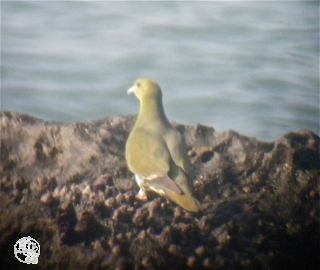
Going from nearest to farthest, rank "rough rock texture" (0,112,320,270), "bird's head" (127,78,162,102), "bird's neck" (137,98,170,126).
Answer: "rough rock texture" (0,112,320,270) < "bird's neck" (137,98,170,126) < "bird's head" (127,78,162,102)

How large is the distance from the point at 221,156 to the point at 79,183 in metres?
1.50

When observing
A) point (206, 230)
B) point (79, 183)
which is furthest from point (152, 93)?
point (206, 230)

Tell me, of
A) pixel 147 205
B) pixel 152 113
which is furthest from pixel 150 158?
pixel 152 113

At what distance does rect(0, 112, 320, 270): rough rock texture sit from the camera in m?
2.48

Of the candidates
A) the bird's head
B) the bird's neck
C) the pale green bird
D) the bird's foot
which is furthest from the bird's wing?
the bird's head

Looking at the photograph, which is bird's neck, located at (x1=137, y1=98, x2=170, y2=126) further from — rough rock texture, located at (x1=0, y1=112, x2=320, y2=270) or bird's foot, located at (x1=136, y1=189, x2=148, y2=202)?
bird's foot, located at (x1=136, y1=189, x2=148, y2=202)

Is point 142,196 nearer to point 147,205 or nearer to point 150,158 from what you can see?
point 147,205

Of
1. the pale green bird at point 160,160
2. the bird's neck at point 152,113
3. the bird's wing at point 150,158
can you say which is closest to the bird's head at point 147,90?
the bird's neck at point 152,113

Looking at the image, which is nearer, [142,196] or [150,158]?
[142,196]

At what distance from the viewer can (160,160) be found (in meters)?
3.22

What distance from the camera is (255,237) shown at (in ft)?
8.96

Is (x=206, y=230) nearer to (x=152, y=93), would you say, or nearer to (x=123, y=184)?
(x=123, y=184)

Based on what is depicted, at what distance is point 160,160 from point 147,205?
54 cm

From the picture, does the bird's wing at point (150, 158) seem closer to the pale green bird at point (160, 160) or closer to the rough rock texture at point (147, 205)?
the pale green bird at point (160, 160)
